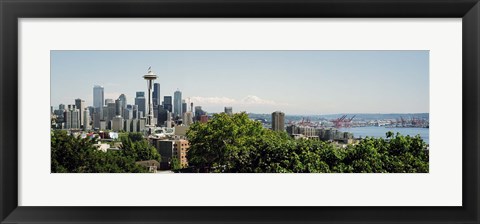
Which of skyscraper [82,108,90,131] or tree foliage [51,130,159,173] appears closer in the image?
tree foliage [51,130,159,173]

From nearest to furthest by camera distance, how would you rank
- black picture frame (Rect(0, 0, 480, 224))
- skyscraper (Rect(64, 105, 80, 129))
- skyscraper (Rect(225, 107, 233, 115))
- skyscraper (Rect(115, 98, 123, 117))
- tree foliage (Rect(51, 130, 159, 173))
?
black picture frame (Rect(0, 0, 480, 224)), tree foliage (Rect(51, 130, 159, 173)), skyscraper (Rect(64, 105, 80, 129)), skyscraper (Rect(115, 98, 123, 117)), skyscraper (Rect(225, 107, 233, 115))

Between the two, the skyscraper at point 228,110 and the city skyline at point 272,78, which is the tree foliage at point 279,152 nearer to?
the skyscraper at point 228,110

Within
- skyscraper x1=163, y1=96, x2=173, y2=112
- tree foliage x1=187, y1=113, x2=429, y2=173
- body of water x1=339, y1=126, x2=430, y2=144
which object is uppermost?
skyscraper x1=163, y1=96, x2=173, y2=112

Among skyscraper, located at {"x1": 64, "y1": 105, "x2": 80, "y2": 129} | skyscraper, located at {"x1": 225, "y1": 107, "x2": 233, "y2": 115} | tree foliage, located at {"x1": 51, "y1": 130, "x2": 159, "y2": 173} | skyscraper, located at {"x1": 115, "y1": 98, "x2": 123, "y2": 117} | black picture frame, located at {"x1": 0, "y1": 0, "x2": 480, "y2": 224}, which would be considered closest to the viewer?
black picture frame, located at {"x1": 0, "y1": 0, "x2": 480, "y2": 224}

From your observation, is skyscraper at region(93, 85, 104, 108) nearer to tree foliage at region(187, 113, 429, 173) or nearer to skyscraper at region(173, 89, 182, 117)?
skyscraper at region(173, 89, 182, 117)

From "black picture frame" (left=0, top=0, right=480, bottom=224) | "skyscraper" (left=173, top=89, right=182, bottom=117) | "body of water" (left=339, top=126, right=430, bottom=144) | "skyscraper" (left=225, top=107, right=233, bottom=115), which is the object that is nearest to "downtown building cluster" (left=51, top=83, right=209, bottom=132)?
"skyscraper" (left=173, top=89, right=182, bottom=117)

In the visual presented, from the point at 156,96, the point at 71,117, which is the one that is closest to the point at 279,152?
the point at 156,96

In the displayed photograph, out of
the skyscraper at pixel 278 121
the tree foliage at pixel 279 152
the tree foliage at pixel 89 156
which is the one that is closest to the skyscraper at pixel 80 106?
the tree foliage at pixel 89 156
